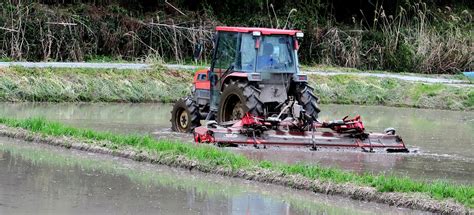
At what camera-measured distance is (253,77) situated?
18047 millimetres

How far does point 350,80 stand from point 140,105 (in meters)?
7.31

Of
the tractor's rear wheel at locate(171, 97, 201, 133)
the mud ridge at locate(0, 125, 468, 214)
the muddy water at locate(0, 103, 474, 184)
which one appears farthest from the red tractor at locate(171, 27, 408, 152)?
the mud ridge at locate(0, 125, 468, 214)

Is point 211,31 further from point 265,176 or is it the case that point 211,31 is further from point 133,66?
point 265,176

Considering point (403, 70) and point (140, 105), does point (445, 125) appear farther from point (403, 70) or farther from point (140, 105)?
point (403, 70)

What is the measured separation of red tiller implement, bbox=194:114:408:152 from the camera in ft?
53.7

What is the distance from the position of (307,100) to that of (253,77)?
3.79 ft

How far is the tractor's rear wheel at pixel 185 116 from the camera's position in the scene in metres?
19.2

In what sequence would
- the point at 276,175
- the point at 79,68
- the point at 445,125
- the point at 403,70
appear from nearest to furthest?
the point at 276,175 < the point at 445,125 < the point at 79,68 < the point at 403,70

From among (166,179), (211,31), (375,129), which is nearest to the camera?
(166,179)

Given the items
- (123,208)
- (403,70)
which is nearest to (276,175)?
(123,208)

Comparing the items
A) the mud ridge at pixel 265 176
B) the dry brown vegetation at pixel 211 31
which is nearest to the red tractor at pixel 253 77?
the mud ridge at pixel 265 176

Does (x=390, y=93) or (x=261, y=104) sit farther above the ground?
(x=261, y=104)

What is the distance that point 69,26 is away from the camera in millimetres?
32750

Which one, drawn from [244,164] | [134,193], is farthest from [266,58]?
[134,193]
